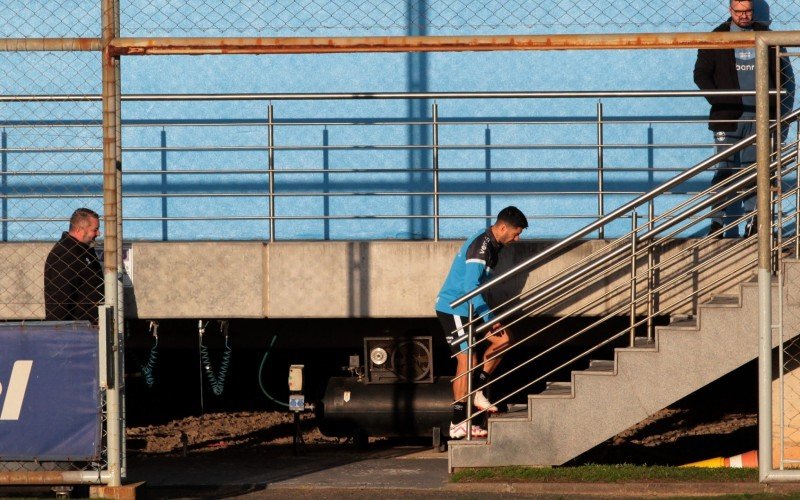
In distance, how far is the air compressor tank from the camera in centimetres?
1044

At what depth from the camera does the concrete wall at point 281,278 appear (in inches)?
395

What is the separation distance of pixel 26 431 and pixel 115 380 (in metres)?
0.70

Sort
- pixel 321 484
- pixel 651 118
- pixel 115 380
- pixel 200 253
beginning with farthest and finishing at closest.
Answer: pixel 651 118 < pixel 200 253 < pixel 321 484 < pixel 115 380

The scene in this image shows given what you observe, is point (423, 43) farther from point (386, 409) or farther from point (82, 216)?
point (386, 409)

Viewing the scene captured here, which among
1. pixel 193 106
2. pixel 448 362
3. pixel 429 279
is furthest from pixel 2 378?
pixel 448 362

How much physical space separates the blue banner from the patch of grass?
8.09 feet

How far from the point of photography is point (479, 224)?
39.0 feet

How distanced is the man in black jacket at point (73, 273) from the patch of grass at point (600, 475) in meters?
2.93

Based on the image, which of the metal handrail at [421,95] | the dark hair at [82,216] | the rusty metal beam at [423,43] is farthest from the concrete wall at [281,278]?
the rusty metal beam at [423,43]

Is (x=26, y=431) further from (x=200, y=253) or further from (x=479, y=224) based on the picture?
(x=479, y=224)

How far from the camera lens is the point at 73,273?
912cm

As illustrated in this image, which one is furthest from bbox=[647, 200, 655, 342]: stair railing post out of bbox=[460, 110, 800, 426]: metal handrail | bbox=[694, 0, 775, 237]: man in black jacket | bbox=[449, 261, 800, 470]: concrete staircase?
bbox=[694, 0, 775, 237]: man in black jacket

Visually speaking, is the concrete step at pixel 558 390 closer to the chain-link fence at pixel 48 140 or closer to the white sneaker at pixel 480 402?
the white sneaker at pixel 480 402

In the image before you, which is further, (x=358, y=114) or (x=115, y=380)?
(x=358, y=114)
